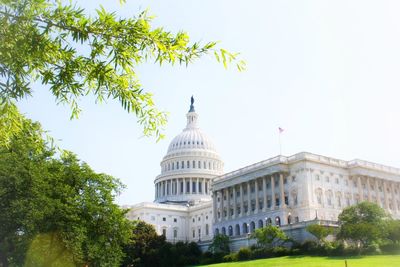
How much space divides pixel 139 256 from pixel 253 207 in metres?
33.2

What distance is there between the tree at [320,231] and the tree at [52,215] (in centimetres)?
4011

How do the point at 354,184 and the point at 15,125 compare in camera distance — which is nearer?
the point at 15,125

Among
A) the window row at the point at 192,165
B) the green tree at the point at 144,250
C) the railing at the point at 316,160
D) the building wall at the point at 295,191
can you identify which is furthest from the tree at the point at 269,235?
the window row at the point at 192,165

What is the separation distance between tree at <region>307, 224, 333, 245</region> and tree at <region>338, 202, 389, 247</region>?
2.69 metres

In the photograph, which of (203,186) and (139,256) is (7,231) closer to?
(139,256)

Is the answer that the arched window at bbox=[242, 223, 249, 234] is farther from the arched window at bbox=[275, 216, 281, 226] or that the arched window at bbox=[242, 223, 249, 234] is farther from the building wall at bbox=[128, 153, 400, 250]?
the arched window at bbox=[275, 216, 281, 226]

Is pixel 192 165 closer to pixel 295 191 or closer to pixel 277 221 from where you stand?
pixel 295 191

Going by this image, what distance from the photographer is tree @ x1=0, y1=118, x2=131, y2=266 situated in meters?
44.6

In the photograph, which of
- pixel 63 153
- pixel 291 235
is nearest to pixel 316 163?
pixel 291 235

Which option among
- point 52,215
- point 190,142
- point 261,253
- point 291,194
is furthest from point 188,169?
point 52,215

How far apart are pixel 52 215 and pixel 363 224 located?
49.9 metres

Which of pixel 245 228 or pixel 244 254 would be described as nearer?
pixel 244 254

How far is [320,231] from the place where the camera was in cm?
8200

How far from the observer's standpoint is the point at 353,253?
74562 mm
